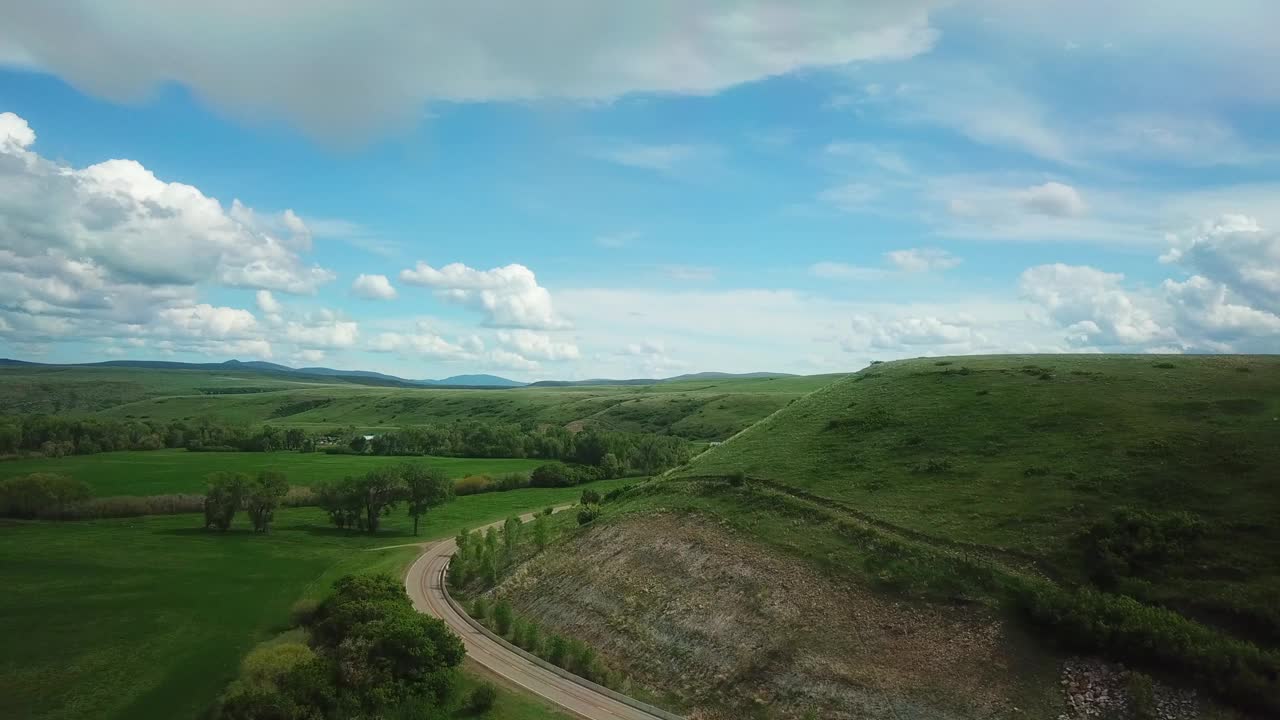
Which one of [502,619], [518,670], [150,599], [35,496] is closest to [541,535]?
[502,619]

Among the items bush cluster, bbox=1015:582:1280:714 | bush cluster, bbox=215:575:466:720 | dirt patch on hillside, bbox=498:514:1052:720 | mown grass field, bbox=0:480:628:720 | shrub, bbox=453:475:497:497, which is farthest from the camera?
shrub, bbox=453:475:497:497

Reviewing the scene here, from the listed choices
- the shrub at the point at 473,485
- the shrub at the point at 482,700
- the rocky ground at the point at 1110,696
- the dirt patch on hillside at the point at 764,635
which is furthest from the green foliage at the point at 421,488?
the rocky ground at the point at 1110,696

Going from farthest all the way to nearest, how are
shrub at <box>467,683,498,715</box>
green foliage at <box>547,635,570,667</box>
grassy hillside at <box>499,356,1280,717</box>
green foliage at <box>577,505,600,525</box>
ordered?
green foliage at <box>577,505,600,525</box>
green foliage at <box>547,635,570,667</box>
shrub at <box>467,683,498,715</box>
grassy hillside at <box>499,356,1280,717</box>

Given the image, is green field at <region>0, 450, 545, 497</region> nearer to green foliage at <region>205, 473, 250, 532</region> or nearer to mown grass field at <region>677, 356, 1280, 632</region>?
green foliage at <region>205, 473, 250, 532</region>

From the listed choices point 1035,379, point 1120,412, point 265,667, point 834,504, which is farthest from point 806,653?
point 1035,379

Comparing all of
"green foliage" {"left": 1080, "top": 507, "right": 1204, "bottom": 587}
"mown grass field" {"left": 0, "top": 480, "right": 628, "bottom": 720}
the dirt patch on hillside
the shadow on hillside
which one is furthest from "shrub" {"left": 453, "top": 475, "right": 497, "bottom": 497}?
"green foliage" {"left": 1080, "top": 507, "right": 1204, "bottom": 587}

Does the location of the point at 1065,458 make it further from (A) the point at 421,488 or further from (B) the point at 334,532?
(B) the point at 334,532

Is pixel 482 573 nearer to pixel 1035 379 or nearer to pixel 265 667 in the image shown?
pixel 265 667
